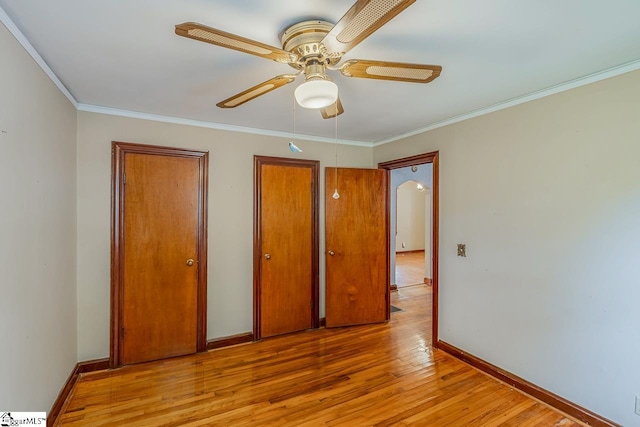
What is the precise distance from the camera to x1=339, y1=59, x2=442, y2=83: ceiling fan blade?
1.46 meters

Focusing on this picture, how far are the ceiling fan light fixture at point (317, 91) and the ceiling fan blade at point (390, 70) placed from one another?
0.17 m

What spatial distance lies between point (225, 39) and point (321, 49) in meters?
0.47

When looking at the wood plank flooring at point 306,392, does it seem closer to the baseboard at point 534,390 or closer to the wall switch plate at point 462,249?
the baseboard at point 534,390

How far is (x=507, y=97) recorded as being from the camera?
2.40 meters

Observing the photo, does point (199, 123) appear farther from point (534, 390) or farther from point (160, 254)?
point (534, 390)

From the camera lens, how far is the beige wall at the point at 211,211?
8.55ft

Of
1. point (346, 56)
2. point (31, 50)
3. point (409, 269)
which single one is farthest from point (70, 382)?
point (409, 269)

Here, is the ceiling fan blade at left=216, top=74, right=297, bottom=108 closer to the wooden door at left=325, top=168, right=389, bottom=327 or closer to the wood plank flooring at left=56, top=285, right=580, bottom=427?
the wooden door at left=325, top=168, right=389, bottom=327

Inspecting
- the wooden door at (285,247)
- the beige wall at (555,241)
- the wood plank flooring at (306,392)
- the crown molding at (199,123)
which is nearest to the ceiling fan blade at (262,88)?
the crown molding at (199,123)

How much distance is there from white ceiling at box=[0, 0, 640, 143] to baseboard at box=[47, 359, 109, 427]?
222cm

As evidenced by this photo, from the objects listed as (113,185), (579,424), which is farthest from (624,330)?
(113,185)

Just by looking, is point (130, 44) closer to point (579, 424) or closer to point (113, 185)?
point (113, 185)

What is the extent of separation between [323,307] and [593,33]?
11.0 feet

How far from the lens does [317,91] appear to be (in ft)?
4.64
